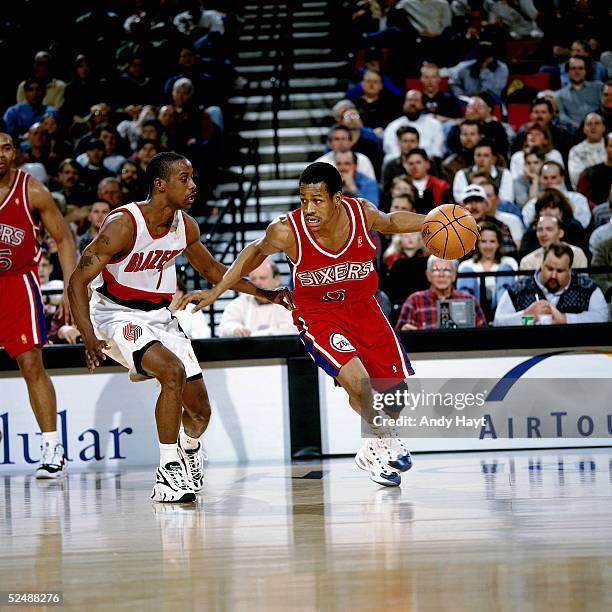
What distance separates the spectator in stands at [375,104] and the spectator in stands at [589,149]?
208cm

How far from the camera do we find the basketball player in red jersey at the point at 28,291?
6395 millimetres

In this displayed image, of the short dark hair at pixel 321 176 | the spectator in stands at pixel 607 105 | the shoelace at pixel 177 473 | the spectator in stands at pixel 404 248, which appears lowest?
the shoelace at pixel 177 473

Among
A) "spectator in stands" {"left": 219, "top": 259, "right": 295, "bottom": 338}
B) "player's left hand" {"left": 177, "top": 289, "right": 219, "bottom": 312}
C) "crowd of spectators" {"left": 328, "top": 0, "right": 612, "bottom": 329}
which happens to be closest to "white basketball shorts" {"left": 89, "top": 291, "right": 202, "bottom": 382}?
"player's left hand" {"left": 177, "top": 289, "right": 219, "bottom": 312}

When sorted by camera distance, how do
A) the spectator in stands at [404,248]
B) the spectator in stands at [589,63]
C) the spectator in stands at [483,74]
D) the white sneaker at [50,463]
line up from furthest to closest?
Answer: the spectator in stands at [483,74] < the spectator in stands at [589,63] < the spectator in stands at [404,248] < the white sneaker at [50,463]

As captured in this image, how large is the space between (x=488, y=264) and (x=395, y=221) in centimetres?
278

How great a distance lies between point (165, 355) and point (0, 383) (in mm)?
2525

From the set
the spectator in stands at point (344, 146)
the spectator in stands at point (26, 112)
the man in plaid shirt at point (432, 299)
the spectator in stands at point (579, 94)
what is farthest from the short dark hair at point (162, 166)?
the spectator in stands at point (26, 112)

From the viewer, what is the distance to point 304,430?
7.20m

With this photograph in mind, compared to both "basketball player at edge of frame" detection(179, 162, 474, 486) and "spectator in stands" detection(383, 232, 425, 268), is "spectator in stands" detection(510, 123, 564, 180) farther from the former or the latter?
"basketball player at edge of frame" detection(179, 162, 474, 486)

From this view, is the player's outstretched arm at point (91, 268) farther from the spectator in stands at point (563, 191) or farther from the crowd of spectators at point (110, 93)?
the spectator in stands at point (563, 191)

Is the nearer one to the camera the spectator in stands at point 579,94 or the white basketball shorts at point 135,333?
the white basketball shorts at point 135,333

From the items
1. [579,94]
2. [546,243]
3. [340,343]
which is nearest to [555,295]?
[546,243]

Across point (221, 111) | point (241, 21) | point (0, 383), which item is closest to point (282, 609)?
point (0, 383)

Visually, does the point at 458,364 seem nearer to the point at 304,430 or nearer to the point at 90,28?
the point at 304,430
